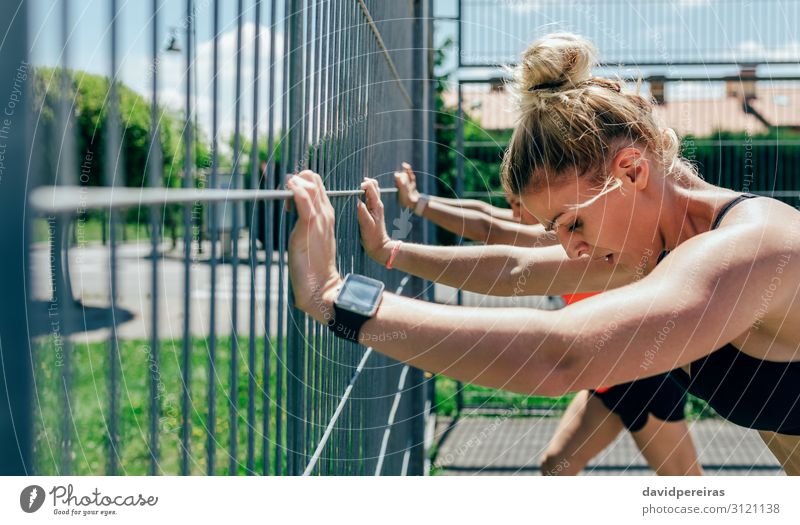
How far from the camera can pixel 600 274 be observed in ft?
8.11

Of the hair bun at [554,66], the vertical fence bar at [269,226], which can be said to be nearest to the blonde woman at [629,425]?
the hair bun at [554,66]

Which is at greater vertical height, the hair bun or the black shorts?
the hair bun

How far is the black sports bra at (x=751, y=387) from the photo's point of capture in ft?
5.93

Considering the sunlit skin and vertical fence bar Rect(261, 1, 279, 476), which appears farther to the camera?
vertical fence bar Rect(261, 1, 279, 476)

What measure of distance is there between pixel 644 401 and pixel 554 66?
2.33 meters

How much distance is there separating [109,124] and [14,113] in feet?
0.39

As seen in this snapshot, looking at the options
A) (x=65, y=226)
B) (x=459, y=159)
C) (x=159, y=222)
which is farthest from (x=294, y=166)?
(x=459, y=159)

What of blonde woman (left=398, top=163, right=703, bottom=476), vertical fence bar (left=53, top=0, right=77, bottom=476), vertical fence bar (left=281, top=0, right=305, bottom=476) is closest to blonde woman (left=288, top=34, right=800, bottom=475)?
vertical fence bar (left=281, top=0, right=305, bottom=476)

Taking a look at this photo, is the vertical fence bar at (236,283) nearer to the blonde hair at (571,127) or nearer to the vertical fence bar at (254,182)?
the vertical fence bar at (254,182)

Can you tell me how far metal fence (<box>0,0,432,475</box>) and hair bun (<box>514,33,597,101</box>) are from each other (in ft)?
1.41

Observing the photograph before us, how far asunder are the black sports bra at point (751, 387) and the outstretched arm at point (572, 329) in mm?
473

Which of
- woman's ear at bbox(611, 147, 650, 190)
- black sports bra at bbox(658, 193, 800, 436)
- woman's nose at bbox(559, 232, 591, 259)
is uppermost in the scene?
woman's ear at bbox(611, 147, 650, 190)

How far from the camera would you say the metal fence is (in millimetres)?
733

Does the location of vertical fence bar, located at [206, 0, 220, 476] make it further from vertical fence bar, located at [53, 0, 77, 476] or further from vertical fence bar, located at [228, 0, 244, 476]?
vertical fence bar, located at [53, 0, 77, 476]
